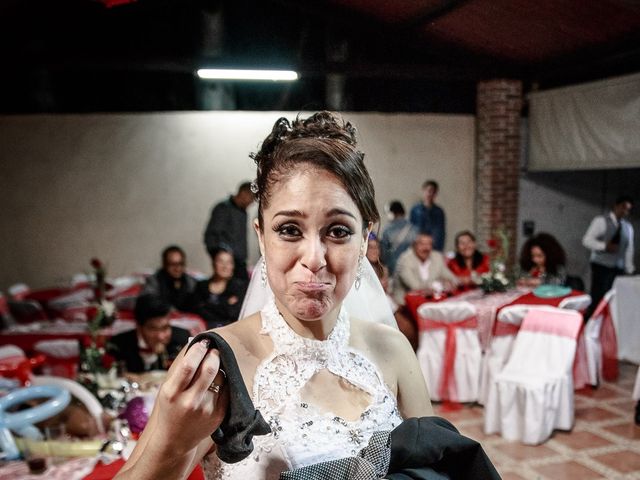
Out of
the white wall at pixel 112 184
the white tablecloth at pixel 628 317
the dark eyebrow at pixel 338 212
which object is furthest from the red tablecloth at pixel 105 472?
the white wall at pixel 112 184

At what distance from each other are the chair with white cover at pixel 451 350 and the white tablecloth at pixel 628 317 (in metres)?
2.06

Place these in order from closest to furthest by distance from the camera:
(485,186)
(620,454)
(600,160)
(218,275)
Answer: (620,454)
(218,275)
(600,160)
(485,186)

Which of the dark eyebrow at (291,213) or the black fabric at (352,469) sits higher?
the dark eyebrow at (291,213)

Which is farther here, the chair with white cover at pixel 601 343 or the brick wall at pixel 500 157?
the brick wall at pixel 500 157

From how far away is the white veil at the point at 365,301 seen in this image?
5.80 feet

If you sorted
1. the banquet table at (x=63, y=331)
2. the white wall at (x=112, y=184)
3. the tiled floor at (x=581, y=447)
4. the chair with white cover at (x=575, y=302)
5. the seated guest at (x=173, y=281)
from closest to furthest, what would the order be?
the tiled floor at (x=581, y=447) → the banquet table at (x=63, y=331) → the chair with white cover at (x=575, y=302) → the seated guest at (x=173, y=281) → the white wall at (x=112, y=184)

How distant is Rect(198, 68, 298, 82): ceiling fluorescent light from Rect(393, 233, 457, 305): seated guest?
9.11 feet

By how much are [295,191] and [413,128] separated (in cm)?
735

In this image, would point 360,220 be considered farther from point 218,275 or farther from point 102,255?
point 102,255

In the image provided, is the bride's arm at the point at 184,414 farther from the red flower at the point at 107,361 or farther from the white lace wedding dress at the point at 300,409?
the red flower at the point at 107,361

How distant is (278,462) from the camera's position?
113 centimetres

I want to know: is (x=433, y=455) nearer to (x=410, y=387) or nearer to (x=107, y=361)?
(x=410, y=387)

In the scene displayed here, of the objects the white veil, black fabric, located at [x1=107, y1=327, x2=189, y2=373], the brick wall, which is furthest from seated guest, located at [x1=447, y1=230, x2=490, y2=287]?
the white veil

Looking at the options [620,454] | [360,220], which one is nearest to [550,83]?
[620,454]
